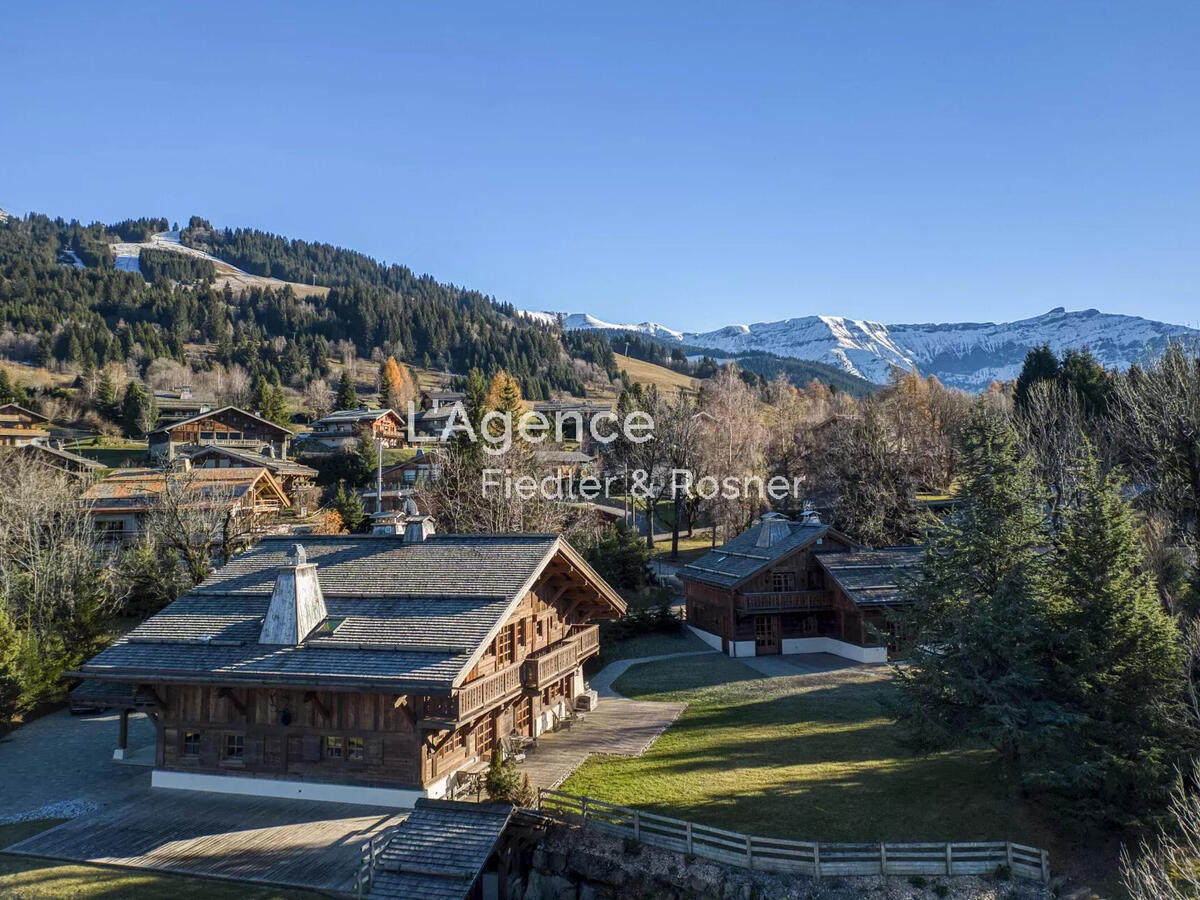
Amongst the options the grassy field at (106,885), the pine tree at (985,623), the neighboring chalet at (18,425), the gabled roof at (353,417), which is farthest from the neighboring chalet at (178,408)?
the pine tree at (985,623)

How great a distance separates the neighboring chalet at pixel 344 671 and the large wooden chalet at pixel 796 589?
17504 millimetres

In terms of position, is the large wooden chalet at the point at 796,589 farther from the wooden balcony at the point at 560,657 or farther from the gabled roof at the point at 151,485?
the gabled roof at the point at 151,485

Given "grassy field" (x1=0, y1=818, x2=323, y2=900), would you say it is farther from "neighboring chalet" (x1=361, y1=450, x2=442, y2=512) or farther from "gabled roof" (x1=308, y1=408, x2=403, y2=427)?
"gabled roof" (x1=308, y1=408, x2=403, y2=427)

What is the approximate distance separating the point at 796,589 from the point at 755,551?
3.10 meters

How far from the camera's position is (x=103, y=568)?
41188 millimetres

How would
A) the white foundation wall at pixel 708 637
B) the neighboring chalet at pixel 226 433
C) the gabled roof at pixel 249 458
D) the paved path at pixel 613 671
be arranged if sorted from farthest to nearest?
the neighboring chalet at pixel 226 433 < the gabled roof at pixel 249 458 < the white foundation wall at pixel 708 637 < the paved path at pixel 613 671

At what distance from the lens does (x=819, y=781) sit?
23.5m

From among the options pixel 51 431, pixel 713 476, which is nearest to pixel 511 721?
pixel 713 476

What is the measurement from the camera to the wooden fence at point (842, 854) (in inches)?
734

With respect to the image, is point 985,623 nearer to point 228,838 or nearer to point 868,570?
point 868,570

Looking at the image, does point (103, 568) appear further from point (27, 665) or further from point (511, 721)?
Result: point (511, 721)

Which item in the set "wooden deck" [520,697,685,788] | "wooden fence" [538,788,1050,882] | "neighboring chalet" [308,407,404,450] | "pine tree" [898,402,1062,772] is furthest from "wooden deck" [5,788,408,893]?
"neighboring chalet" [308,407,404,450]

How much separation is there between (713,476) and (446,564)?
41252mm

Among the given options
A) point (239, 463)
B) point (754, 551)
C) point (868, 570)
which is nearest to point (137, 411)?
point (239, 463)
